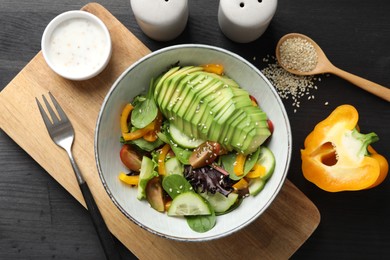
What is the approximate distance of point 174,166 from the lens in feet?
6.45

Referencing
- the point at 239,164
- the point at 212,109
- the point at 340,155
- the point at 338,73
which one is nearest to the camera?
the point at 212,109

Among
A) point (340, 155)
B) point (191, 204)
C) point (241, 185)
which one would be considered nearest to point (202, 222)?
point (191, 204)

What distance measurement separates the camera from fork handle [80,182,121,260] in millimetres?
2051

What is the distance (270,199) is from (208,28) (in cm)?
90

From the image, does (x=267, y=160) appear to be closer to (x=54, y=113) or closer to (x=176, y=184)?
(x=176, y=184)

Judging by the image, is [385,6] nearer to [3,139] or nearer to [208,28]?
[208,28]

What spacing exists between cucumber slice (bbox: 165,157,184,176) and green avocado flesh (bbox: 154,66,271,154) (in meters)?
0.14

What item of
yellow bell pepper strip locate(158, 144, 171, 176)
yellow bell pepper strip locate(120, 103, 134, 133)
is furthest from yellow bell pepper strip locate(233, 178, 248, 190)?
yellow bell pepper strip locate(120, 103, 134, 133)

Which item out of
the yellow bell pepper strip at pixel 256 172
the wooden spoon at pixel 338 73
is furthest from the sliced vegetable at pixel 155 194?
the wooden spoon at pixel 338 73

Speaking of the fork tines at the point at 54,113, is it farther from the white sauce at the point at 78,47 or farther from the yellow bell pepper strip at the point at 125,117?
the yellow bell pepper strip at the point at 125,117

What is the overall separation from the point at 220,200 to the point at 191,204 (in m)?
0.13

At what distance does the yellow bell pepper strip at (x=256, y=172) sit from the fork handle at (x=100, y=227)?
654 millimetres

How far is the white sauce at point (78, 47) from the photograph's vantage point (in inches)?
→ 82.1

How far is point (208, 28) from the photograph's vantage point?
2.29 meters
